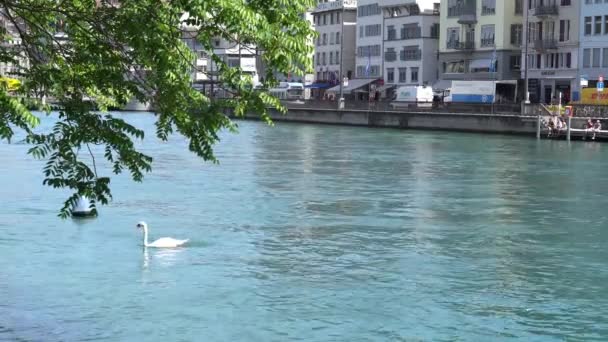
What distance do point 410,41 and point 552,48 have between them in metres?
24.4

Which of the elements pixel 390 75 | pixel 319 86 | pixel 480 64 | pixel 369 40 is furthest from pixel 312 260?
pixel 319 86

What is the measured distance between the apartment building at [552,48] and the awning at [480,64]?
541cm

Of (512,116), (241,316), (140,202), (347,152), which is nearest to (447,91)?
(512,116)

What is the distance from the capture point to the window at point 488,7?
10294 centimetres

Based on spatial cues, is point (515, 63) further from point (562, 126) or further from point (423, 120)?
point (562, 126)

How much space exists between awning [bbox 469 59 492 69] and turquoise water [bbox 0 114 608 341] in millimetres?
60256

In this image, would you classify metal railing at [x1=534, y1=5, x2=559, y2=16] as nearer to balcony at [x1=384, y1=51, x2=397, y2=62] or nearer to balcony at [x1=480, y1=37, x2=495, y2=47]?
balcony at [x1=480, y1=37, x2=495, y2=47]

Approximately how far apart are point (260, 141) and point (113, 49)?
55.8m

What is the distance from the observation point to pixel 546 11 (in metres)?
95.6

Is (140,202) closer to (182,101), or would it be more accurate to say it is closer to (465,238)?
(465,238)

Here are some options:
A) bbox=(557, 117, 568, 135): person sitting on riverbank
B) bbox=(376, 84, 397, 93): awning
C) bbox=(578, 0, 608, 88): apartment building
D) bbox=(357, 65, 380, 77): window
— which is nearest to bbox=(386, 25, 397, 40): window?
bbox=(357, 65, 380, 77): window

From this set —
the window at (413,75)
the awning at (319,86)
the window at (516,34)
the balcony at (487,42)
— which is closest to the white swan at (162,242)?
the window at (516,34)

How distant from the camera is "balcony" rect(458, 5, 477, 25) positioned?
105688 mm

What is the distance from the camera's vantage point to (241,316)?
17.1 m
